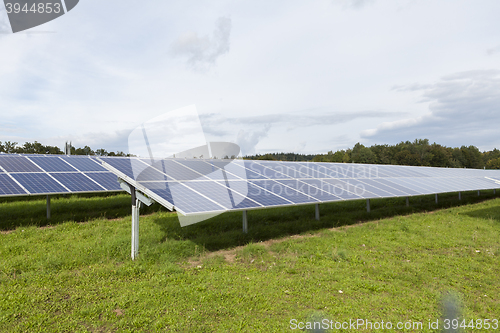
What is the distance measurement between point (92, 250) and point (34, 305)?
3814 mm

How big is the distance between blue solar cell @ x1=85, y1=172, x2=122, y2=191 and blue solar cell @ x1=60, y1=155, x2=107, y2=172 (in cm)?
101

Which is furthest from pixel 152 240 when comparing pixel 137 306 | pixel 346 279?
pixel 346 279

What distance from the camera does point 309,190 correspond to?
55.0 ft

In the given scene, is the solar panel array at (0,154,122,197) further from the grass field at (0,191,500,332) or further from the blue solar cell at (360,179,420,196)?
the blue solar cell at (360,179,420,196)

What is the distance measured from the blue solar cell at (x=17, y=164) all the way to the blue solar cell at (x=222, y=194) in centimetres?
1197

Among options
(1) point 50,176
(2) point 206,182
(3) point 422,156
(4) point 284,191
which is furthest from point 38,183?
(3) point 422,156

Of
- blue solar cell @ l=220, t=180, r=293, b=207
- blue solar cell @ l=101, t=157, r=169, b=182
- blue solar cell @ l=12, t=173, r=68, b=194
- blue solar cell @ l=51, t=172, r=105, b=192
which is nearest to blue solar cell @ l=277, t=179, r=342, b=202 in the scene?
blue solar cell @ l=220, t=180, r=293, b=207

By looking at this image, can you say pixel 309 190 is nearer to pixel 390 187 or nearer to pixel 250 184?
pixel 250 184

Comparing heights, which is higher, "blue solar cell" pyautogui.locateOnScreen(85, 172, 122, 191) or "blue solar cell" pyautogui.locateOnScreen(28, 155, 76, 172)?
"blue solar cell" pyautogui.locateOnScreen(28, 155, 76, 172)

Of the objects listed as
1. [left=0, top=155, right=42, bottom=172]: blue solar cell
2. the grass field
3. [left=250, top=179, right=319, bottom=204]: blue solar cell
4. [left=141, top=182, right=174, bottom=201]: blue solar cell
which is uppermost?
[left=0, top=155, right=42, bottom=172]: blue solar cell

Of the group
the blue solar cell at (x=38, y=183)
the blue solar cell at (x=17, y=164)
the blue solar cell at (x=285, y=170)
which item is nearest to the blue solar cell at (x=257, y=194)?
the blue solar cell at (x=285, y=170)

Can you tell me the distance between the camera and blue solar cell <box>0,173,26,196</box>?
1457cm

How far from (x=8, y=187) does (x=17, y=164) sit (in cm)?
464

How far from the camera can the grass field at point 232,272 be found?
736 centimetres
